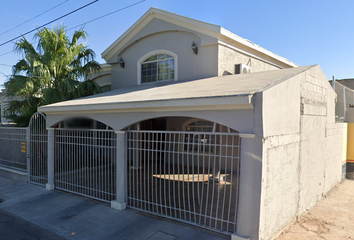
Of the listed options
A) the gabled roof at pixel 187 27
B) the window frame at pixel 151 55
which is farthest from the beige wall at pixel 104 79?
→ the window frame at pixel 151 55

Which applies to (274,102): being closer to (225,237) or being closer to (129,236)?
(225,237)

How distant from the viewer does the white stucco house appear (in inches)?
186

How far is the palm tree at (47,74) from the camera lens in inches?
412

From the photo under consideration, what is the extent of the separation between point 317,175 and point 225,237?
396cm

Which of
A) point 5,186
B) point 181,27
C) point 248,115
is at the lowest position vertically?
point 5,186

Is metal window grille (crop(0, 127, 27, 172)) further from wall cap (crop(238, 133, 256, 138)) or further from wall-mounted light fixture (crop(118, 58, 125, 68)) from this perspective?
wall cap (crop(238, 133, 256, 138))

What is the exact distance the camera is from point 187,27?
959 cm

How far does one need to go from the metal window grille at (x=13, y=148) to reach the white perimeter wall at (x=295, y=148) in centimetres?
910

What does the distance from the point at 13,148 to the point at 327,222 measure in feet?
37.3

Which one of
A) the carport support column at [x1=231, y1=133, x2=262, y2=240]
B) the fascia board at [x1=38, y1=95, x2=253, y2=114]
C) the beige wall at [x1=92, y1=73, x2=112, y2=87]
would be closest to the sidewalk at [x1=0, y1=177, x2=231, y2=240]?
the carport support column at [x1=231, y1=133, x2=262, y2=240]

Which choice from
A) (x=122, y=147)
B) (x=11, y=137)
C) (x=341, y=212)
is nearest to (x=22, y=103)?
(x=11, y=137)

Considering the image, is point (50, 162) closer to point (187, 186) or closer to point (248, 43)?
point (187, 186)

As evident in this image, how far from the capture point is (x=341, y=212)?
689cm

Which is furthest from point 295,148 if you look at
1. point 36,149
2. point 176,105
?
point 36,149
